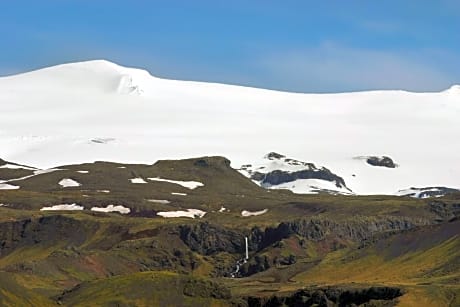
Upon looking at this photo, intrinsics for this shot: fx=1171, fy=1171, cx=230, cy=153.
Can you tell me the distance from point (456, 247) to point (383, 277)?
13.5 meters

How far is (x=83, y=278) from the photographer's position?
199125 millimetres

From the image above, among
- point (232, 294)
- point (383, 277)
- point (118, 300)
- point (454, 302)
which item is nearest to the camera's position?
point (454, 302)

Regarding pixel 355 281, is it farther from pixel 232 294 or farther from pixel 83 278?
pixel 83 278

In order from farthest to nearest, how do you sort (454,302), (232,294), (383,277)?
(383,277), (232,294), (454,302)

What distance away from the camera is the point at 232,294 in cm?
17750

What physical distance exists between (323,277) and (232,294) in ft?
83.9

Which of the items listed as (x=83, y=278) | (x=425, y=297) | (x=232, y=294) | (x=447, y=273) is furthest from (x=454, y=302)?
(x=83, y=278)

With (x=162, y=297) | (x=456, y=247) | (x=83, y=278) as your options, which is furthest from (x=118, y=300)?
(x=456, y=247)

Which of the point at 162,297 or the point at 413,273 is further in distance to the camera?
the point at 413,273

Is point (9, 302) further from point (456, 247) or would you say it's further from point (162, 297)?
point (456, 247)

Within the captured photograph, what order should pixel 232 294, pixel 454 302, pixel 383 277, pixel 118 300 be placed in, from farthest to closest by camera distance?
pixel 383 277, pixel 232 294, pixel 118 300, pixel 454 302

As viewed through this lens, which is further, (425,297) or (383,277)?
(383,277)

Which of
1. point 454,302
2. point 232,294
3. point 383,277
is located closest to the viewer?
point 454,302

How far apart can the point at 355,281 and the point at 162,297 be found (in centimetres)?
3555
